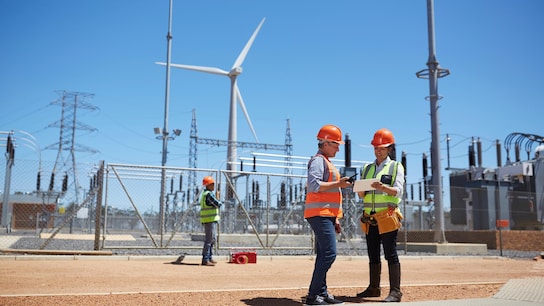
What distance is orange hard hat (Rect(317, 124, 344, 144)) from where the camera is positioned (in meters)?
5.49

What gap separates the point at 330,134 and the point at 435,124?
44.8 ft

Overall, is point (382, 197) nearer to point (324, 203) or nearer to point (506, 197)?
point (324, 203)

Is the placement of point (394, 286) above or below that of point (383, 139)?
below

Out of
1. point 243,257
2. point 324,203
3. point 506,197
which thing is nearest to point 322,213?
point 324,203

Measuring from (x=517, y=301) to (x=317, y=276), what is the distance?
2079 millimetres

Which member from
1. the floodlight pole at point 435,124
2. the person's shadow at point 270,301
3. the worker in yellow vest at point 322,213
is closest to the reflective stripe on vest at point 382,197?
the worker in yellow vest at point 322,213

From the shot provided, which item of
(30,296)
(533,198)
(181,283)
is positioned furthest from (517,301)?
(533,198)

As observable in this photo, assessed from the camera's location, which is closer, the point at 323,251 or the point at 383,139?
the point at 323,251

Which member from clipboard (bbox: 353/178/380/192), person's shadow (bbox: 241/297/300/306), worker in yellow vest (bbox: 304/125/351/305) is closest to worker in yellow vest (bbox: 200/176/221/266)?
person's shadow (bbox: 241/297/300/306)

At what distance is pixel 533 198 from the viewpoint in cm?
2406

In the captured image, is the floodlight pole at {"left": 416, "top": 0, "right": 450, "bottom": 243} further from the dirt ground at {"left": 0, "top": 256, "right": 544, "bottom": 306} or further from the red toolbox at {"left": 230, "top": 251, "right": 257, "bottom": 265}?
the red toolbox at {"left": 230, "top": 251, "right": 257, "bottom": 265}

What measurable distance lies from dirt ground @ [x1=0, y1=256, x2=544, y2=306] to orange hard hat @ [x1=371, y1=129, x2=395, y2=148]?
71.4 inches

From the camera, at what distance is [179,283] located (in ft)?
23.5

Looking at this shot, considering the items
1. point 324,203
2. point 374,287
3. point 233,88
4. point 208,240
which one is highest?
point 233,88
